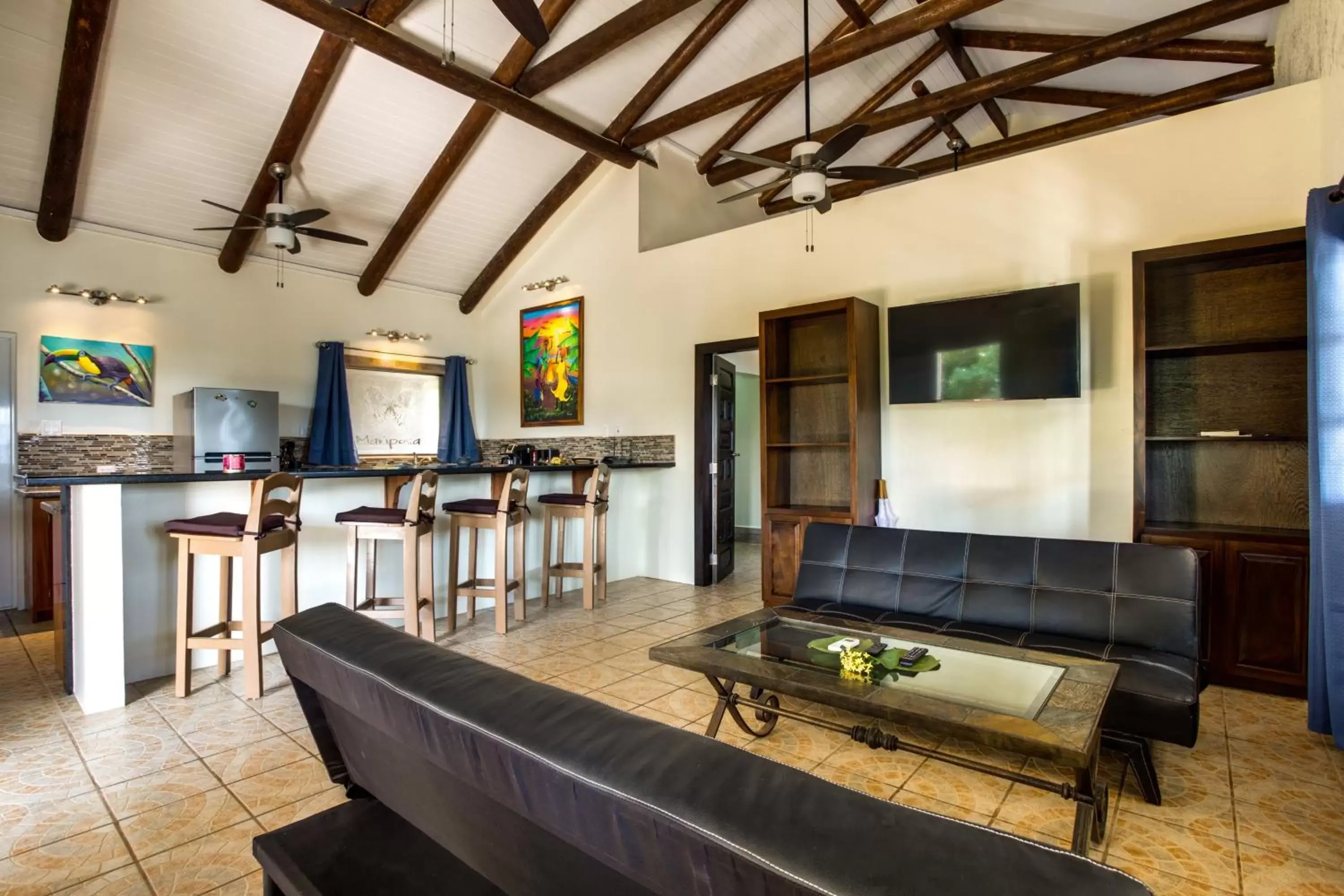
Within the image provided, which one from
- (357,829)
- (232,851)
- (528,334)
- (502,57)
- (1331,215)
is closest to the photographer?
(357,829)

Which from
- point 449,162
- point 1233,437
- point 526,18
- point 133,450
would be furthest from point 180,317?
point 1233,437

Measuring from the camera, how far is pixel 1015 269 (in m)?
4.44

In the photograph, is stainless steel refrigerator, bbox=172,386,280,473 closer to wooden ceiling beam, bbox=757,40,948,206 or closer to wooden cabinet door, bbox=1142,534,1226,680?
A: wooden ceiling beam, bbox=757,40,948,206

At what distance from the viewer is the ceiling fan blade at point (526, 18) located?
3232 mm

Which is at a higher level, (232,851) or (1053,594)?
(1053,594)

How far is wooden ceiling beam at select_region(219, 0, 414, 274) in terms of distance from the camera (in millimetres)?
4645

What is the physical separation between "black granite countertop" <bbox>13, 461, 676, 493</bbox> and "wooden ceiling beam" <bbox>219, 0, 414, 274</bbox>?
2224mm

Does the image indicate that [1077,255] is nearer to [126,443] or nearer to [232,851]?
[232,851]

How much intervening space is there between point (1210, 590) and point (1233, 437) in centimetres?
79

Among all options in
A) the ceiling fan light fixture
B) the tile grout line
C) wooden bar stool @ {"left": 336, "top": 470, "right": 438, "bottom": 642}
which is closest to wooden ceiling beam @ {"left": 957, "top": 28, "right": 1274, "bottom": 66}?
the ceiling fan light fixture

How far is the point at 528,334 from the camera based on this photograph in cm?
775

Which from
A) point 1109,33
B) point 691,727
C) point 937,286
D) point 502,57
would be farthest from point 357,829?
point 1109,33

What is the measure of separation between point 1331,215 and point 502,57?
17.2ft

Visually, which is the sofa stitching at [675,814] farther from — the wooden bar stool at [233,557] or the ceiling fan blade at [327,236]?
the ceiling fan blade at [327,236]
